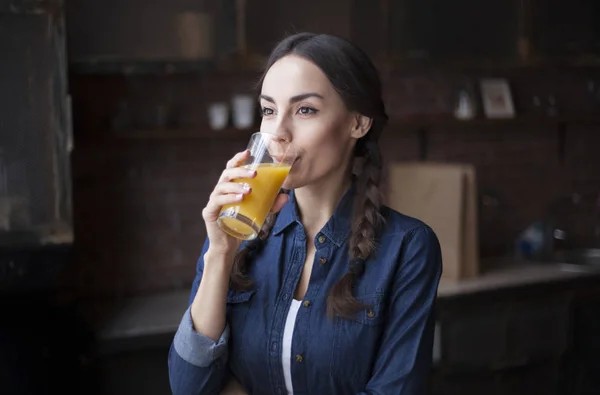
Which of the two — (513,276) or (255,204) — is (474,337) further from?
(255,204)

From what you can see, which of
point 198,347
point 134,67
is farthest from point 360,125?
point 134,67

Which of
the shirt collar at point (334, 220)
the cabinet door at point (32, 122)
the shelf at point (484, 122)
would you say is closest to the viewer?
the shirt collar at point (334, 220)

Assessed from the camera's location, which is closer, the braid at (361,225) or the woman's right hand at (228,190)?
the woman's right hand at (228,190)

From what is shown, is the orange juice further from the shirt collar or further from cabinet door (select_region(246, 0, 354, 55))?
cabinet door (select_region(246, 0, 354, 55))

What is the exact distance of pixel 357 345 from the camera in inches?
52.1

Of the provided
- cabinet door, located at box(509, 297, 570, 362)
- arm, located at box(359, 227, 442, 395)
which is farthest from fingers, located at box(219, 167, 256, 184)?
cabinet door, located at box(509, 297, 570, 362)

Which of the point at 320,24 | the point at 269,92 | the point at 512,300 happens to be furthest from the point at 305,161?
the point at 512,300

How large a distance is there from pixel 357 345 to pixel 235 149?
1.83 meters

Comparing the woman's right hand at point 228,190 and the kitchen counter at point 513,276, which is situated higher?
the woman's right hand at point 228,190

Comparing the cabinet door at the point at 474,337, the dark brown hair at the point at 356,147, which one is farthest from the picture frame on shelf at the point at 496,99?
the dark brown hair at the point at 356,147

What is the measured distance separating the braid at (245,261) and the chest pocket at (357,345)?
0.68ft

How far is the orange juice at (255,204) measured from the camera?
1.25 meters

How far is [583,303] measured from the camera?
317cm

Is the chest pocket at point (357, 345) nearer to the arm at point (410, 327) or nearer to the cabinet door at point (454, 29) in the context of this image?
the arm at point (410, 327)
